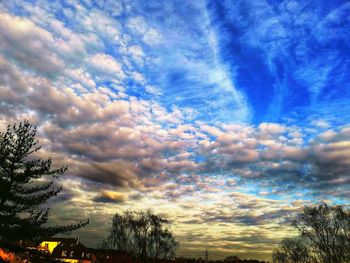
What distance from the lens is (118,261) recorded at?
27.5 ft

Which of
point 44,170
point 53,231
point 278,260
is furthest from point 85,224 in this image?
point 278,260

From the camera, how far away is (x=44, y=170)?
26.0m

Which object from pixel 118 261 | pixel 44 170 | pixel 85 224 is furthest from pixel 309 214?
pixel 118 261

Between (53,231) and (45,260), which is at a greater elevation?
(53,231)

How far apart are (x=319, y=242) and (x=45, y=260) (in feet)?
185

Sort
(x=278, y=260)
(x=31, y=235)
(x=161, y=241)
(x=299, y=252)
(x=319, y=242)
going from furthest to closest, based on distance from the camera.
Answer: (x=278, y=260) → (x=299, y=252) → (x=161, y=241) → (x=319, y=242) → (x=31, y=235)

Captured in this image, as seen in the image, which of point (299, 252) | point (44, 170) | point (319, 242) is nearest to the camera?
point (44, 170)

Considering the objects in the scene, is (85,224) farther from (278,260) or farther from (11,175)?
(278,260)

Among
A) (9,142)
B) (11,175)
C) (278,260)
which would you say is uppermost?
Result: (9,142)

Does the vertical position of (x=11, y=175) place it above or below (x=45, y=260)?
above

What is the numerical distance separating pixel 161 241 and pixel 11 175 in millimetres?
56371

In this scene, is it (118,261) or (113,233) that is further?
(113,233)

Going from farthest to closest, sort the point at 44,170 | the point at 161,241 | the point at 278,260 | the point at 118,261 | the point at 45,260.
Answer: the point at 278,260 → the point at 161,241 → the point at 44,170 → the point at 118,261 → the point at 45,260

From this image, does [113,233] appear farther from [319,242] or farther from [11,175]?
[11,175]
